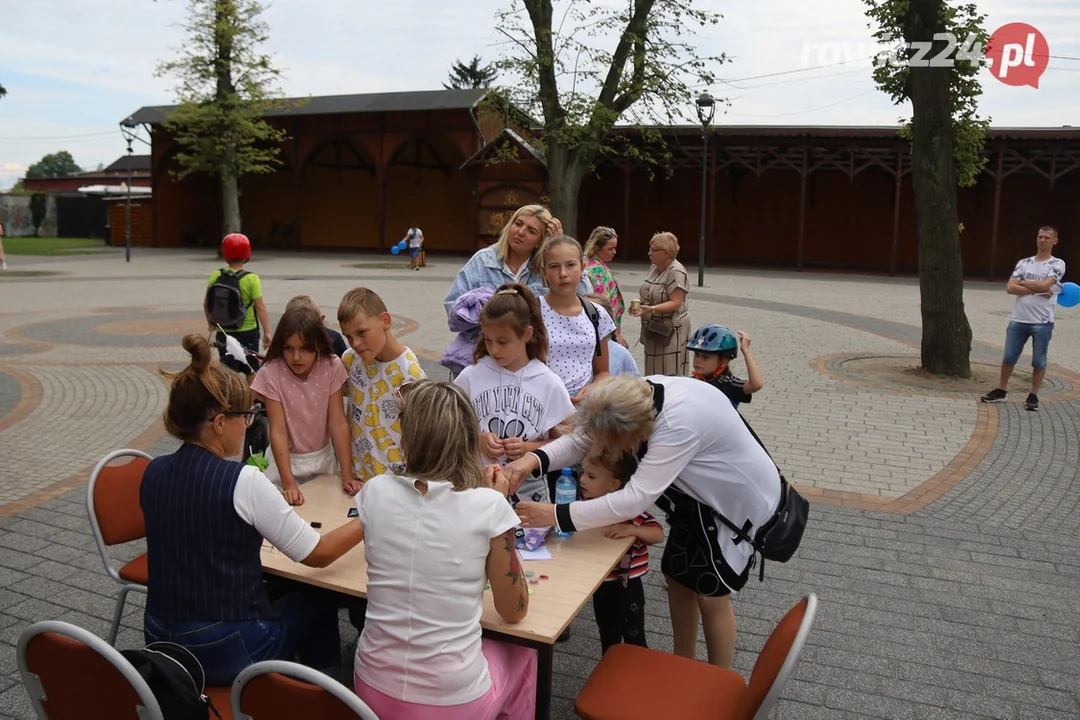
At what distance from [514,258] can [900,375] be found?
7305 millimetres

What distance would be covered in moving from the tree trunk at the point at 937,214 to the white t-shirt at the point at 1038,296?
1.77 meters

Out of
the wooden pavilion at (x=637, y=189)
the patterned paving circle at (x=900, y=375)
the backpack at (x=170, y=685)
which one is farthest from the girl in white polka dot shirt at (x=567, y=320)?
the wooden pavilion at (x=637, y=189)

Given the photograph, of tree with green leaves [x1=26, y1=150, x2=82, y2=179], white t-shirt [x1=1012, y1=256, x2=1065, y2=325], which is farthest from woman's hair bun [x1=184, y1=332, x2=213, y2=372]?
tree with green leaves [x1=26, y1=150, x2=82, y2=179]

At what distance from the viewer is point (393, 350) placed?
12.4ft

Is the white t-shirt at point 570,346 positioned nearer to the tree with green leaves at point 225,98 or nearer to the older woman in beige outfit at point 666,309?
the older woman in beige outfit at point 666,309

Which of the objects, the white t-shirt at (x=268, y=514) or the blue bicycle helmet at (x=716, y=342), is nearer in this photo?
the white t-shirt at (x=268, y=514)

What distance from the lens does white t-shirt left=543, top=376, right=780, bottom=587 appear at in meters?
2.87

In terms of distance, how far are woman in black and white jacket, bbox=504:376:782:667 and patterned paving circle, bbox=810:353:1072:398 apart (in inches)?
293

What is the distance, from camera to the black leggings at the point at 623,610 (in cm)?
343

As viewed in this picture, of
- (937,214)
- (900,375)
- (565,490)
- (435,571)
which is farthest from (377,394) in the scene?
(937,214)

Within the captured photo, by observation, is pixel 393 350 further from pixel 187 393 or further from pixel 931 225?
pixel 931 225

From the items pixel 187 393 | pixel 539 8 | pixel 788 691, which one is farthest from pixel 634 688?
pixel 539 8

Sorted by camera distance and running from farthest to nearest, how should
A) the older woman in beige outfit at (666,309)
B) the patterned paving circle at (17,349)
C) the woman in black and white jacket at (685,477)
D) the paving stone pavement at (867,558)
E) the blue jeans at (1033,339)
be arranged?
the patterned paving circle at (17,349) < the blue jeans at (1033,339) < the older woman in beige outfit at (666,309) < the paving stone pavement at (867,558) < the woman in black and white jacket at (685,477)

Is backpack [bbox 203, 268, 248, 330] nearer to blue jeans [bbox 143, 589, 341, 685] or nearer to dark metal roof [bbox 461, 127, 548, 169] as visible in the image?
blue jeans [bbox 143, 589, 341, 685]
